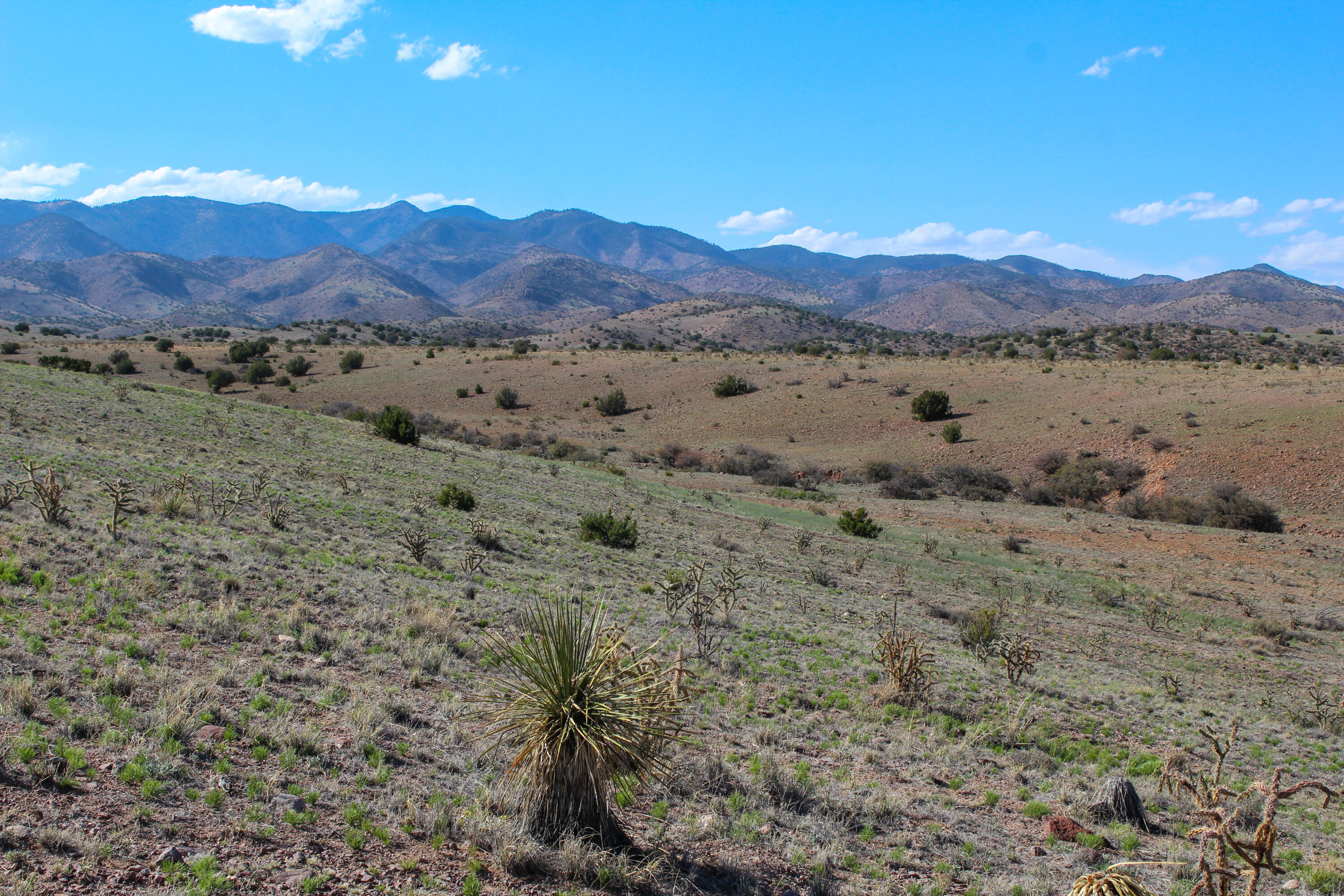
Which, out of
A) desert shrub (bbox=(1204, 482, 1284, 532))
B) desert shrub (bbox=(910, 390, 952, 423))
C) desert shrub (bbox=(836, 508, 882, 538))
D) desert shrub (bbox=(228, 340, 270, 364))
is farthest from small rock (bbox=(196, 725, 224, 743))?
desert shrub (bbox=(228, 340, 270, 364))

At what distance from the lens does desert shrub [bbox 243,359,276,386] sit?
2044 inches

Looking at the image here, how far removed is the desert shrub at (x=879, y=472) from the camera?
35781 millimetres

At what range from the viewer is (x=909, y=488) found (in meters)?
33.2

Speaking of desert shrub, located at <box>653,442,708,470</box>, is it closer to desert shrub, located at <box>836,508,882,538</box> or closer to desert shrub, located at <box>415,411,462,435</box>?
desert shrub, located at <box>415,411,462,435</box>

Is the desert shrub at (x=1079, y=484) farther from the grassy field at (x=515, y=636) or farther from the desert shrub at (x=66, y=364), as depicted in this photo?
the desert shrub at (x=66, y=364)

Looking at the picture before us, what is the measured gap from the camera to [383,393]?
52688 mm

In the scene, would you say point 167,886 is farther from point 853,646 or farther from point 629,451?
point 629,451

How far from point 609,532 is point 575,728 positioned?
1241 cm

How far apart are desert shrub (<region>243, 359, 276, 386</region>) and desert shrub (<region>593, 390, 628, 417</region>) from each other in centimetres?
2367

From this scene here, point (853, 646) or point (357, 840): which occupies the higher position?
point (357, 840)

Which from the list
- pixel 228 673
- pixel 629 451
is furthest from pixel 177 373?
pixel 228 673

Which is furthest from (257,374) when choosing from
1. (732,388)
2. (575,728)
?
(575,728)

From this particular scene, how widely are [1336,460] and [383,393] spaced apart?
52837mm

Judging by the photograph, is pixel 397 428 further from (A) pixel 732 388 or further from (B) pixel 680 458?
(A) pixel 732 388
